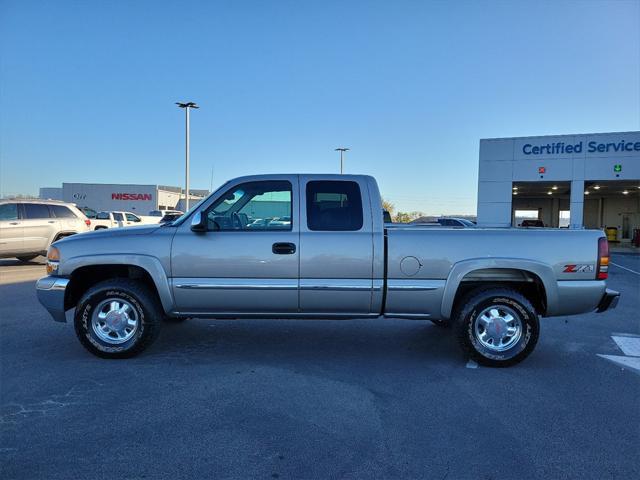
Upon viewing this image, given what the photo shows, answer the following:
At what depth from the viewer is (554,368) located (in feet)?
15.3

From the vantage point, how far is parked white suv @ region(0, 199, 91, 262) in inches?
485

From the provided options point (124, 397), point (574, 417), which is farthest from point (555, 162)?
point (124, 397)

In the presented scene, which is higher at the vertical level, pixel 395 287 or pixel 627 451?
pixel 395 287

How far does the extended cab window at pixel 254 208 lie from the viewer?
15.5ft

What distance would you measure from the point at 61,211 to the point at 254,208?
11.2m

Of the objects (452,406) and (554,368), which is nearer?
(452,406)

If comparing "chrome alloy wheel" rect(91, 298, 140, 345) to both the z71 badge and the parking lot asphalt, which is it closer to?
the parking lot asphalt

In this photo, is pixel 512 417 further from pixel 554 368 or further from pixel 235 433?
pixel 235 433

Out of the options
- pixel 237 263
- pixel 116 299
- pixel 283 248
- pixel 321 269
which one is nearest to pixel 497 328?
pixel 321 269

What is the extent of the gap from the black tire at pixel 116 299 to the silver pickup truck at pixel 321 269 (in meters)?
0.01

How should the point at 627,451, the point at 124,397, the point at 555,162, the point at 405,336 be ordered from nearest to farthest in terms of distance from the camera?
1. the point at 627,451
2. the point at 124,397
3. the point at 405,336
4. the point at 555,162

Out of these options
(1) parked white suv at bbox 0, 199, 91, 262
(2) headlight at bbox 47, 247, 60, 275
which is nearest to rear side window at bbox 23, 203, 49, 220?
(1) parked white suv at bbox 0, 199, 91, 262

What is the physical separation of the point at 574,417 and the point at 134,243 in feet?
14.2

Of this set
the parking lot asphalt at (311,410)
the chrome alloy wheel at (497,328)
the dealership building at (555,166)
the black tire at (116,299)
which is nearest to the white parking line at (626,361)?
the parking lot asphalt at (311,410)
